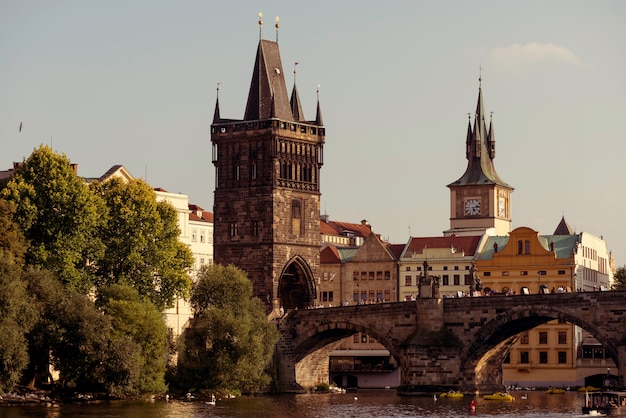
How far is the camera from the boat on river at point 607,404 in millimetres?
115750

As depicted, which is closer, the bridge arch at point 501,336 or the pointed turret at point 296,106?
the bridge arch at point 501,336

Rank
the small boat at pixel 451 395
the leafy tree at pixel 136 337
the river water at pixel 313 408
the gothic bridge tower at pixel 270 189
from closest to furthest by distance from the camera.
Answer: the river water at pixel 313 408
the leafy tree at pixel 136 337
the small boat at pixel 451 395
the gothic bridge tower at pixel 270 189

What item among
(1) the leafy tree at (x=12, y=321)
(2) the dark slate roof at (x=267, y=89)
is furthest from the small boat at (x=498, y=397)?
(1) the leafy tree at (x=12, y=321)

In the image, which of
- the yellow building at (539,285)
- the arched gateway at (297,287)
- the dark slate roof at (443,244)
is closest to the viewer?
the arched gateway at (297,287)

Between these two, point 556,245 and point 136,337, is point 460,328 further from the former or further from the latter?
point 556,245

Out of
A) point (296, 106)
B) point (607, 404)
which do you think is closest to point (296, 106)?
point (296, 106)

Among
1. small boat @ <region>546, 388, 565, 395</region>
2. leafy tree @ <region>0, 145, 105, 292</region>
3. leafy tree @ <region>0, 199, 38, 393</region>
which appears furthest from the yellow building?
leafy tree @ <region>0, 199, 38, 393</region>

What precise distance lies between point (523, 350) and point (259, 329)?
136ft

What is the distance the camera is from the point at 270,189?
160m

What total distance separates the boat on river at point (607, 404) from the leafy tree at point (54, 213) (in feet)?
118

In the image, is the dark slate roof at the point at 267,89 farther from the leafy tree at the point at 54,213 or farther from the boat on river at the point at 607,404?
the boat on river at the point at 607,404

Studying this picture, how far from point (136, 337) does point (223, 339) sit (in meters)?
11.5

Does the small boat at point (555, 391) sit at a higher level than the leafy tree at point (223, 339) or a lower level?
lower

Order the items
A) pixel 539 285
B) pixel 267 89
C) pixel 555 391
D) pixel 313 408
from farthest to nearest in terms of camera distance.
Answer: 1. pixel 539 285
2. pixel 267 89
3. pixel 555 391
4. pixel 313 408
